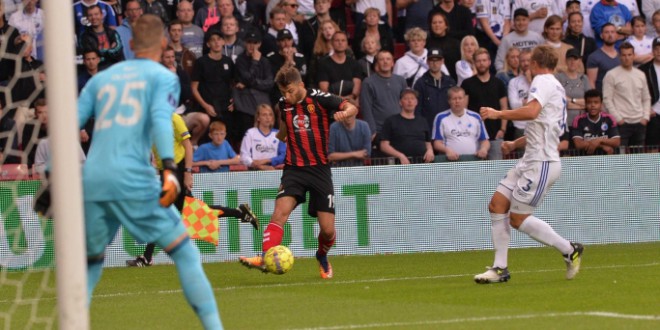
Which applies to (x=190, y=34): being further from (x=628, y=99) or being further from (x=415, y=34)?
(x=628, y=99)

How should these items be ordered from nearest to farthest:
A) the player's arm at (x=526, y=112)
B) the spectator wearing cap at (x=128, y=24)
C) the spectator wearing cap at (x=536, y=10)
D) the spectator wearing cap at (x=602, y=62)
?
1. the player's arm at (x=526, y=112)
2. the spectator wearing cap at (x=128, y=24)
3. the spectator wearing cap at (x=602, y=62)
4. the spectator wearing cap at (x=536, y=10)

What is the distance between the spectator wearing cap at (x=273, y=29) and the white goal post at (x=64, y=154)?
12.1 metres

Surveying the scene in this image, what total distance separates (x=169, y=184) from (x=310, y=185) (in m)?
5.53

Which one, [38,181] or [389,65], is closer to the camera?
[38,181]

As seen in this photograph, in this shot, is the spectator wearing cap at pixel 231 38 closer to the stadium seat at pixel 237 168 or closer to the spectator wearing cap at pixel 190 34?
the spectator wearing cap at pixel 190 34

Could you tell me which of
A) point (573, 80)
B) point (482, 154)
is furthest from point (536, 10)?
point (482, 154)

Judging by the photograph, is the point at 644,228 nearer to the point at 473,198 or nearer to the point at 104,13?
the point at 473,198

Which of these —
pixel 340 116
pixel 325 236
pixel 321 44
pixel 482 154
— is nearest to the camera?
pixel 340 116

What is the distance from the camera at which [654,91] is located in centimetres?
1905

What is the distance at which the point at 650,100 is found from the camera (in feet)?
61.9

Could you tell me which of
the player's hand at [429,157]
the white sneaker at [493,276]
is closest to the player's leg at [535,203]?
the white sneaker at [493,276]

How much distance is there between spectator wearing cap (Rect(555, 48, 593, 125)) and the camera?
18594 mm

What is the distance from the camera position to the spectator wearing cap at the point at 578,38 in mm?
19962

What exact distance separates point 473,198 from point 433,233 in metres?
0.73
